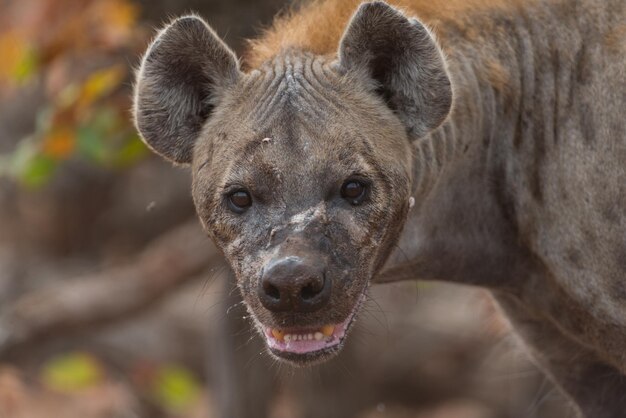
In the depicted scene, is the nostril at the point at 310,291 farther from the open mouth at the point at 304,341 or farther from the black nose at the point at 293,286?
the open mouth at the point at 304,341

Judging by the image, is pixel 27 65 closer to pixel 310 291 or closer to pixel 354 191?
pixel 354 191

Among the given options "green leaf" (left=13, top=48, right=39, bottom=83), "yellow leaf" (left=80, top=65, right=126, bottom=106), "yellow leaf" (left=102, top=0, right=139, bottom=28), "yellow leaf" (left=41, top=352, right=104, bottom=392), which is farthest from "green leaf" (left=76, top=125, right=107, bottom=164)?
"yellow leaf" (left=41, top=352, right=104, bottom=392)

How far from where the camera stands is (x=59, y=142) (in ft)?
22.9

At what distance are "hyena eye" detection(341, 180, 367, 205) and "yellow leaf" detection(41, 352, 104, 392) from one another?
645cm

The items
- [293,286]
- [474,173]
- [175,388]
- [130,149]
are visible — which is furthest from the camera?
[175,388]

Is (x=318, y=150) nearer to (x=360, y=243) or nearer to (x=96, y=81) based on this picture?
(x=360, y=243)

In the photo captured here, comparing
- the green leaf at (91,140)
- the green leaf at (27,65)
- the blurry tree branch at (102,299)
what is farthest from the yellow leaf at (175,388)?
the green leaf at (27,65)

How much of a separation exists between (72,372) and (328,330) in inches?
251

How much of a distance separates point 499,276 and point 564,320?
1.00 feet

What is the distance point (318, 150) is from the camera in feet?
14.1

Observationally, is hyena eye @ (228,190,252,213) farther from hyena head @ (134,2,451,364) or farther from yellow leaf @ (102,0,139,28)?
yellow leaf @ (102,0,139,28)

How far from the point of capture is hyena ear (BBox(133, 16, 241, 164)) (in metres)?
4.56

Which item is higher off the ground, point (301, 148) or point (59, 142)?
point (301, 148)

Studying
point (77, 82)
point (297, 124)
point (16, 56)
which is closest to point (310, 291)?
point (297, 124)
